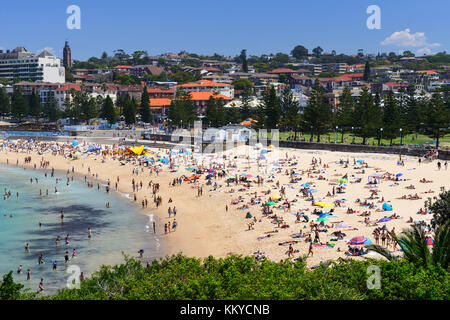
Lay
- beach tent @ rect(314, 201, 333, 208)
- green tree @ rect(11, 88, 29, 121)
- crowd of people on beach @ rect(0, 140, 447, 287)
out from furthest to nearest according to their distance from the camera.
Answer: green tree @ rect(11, 88, 29, 121) < beach tent @ rect(314, 201, 333, 208) < crowd of people on beach @ rect(0, 140, 447, 287)

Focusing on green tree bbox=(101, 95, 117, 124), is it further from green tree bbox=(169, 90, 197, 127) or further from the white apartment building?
the white apartment building

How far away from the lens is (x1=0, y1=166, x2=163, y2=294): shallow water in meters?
21.5

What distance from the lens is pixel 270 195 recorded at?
31375 millimetres

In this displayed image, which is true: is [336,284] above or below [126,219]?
above

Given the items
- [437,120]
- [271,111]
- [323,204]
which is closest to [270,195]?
[323,204]

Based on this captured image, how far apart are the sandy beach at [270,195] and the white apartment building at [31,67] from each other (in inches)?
3340

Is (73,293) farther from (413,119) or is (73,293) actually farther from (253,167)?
(413,119)

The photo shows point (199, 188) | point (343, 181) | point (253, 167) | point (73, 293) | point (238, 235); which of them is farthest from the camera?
point (253, 167)

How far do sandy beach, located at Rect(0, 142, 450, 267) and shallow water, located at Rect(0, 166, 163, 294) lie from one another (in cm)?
146

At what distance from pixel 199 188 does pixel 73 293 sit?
23862 millimetres

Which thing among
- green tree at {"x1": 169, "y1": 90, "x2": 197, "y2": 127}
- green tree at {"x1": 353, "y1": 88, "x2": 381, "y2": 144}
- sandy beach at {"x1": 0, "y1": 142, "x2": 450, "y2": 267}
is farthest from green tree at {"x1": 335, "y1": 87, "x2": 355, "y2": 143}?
green tree at {"x1": 169, "y1": 90, "x2": 197, "y2": 127}

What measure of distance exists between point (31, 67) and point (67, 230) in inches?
4418
